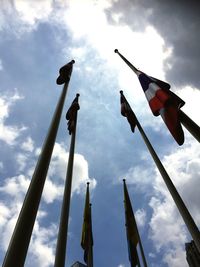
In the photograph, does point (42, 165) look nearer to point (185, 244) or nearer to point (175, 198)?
point (175, 198)

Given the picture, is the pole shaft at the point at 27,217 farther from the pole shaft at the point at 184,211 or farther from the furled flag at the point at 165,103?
the pole shaft at the point at 184,211

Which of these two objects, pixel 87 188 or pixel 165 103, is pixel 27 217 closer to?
pixel 165 103

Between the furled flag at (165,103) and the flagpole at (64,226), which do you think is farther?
the furled flag at (165,103)

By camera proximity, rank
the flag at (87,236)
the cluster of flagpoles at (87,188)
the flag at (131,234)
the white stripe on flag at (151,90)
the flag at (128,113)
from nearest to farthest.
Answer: the cluster of flagpoles at (87,188) < the white stripe on flag at (151,90) < the flag at (87,236) < the flag at (128,113) < the flag at (131,234)

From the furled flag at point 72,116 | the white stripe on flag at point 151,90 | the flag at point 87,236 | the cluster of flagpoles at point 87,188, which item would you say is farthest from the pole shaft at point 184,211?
the flag at point 87,236

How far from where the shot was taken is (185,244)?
66.1 metres

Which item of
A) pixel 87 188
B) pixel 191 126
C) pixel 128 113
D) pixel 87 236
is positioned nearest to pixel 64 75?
pixel 128 113

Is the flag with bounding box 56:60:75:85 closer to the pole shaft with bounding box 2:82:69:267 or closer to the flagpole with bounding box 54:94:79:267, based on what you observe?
the flagpole with bounding box 54:94:79:267

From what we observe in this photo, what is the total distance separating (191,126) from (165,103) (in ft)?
7.16

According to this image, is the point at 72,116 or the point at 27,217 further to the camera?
the point at 72,116

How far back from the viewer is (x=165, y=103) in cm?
1035

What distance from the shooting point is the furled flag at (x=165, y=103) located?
31.1 ft

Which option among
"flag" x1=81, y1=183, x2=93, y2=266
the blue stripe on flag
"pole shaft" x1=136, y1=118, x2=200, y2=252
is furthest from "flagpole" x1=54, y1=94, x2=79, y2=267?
"flag" x1=81, y1=183, x2=93, y2=266

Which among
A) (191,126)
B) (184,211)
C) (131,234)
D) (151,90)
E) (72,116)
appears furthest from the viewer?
(131,234)
